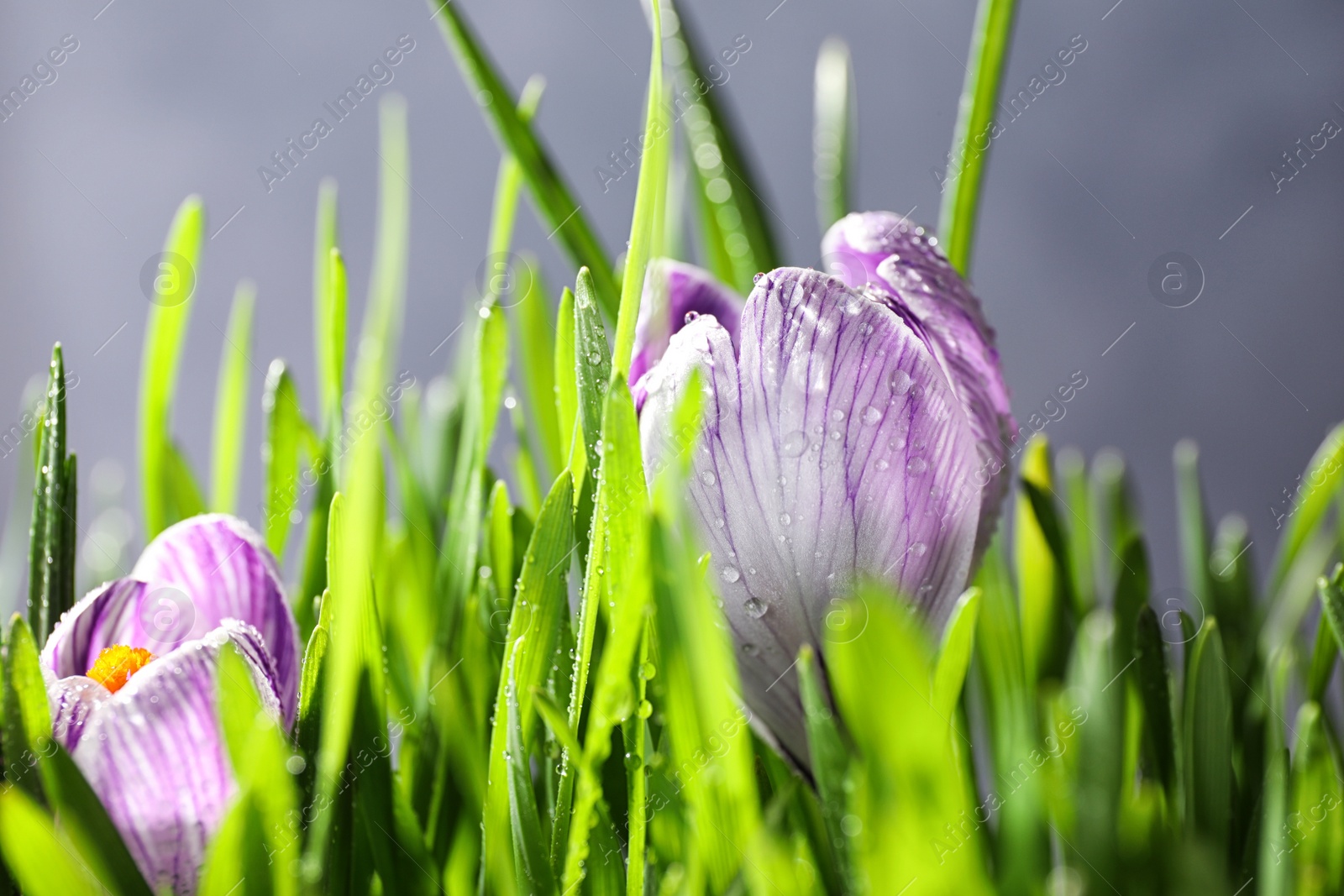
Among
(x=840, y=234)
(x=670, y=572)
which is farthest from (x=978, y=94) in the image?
(x=670, y=572)

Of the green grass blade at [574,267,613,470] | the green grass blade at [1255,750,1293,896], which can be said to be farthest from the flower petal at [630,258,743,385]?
the green grass blade at [1255,750,1293,896]

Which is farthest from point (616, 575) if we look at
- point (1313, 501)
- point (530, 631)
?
point (1313, 501)

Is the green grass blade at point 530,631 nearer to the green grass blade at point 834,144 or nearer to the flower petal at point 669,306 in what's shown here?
the flower petal at point 669,306

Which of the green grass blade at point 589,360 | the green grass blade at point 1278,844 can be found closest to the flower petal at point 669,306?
the green grass blade at point 589,360

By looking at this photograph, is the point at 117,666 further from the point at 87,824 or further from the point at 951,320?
the point at 951,320

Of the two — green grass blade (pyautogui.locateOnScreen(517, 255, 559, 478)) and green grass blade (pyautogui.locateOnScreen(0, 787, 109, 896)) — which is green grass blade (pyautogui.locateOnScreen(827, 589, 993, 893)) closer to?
green grass blade (pyautogui.locateOnScreen(0, 787, 109, 896))
